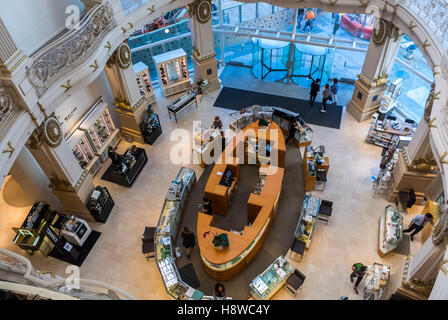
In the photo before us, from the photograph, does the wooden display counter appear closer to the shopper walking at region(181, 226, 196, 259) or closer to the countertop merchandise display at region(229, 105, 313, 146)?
the shopper walking at region(181, 226, 196, 259)

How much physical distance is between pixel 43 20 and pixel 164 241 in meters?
7.57

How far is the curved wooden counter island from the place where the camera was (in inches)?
394

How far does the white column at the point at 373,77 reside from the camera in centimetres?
1327

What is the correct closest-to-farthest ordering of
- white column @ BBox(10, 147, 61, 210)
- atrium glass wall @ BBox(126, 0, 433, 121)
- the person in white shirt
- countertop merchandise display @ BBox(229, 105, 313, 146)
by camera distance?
1. the person in white shirt
2. white column @ BBox(10, 147, 61, 210)
3. countertop merchandise display @ BBox(229, 105, 313, 146)
4. atrium glass wall @ BBox(126, 0, 433, 121)

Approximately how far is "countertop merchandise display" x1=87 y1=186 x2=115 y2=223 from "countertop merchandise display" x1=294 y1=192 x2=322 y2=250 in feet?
22.5

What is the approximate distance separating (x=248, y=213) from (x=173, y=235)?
2.71 metres

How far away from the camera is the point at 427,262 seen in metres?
7.98

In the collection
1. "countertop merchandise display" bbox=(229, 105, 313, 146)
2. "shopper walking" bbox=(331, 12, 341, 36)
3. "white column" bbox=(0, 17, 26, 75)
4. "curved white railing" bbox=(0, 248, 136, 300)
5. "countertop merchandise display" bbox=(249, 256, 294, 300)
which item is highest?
"white column" bbox=(0, 17, 26, 75)

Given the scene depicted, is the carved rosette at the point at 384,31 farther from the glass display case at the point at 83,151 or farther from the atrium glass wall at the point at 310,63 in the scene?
the glass display case at the point at 83,151

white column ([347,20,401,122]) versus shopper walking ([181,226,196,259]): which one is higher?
white column ([347,20,401,122])

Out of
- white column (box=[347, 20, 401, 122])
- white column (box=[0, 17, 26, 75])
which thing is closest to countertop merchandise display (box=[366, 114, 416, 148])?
white column (box=[347, 20, 401, 122])

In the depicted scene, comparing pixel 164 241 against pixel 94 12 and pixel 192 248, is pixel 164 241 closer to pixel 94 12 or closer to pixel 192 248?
pixel 192 248

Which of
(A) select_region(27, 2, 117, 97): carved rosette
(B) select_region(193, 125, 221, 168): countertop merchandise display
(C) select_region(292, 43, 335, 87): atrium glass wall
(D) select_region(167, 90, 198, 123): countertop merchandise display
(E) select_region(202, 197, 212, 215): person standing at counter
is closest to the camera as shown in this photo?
(A) select_region(27, 2, 117, 97): carved rosette
